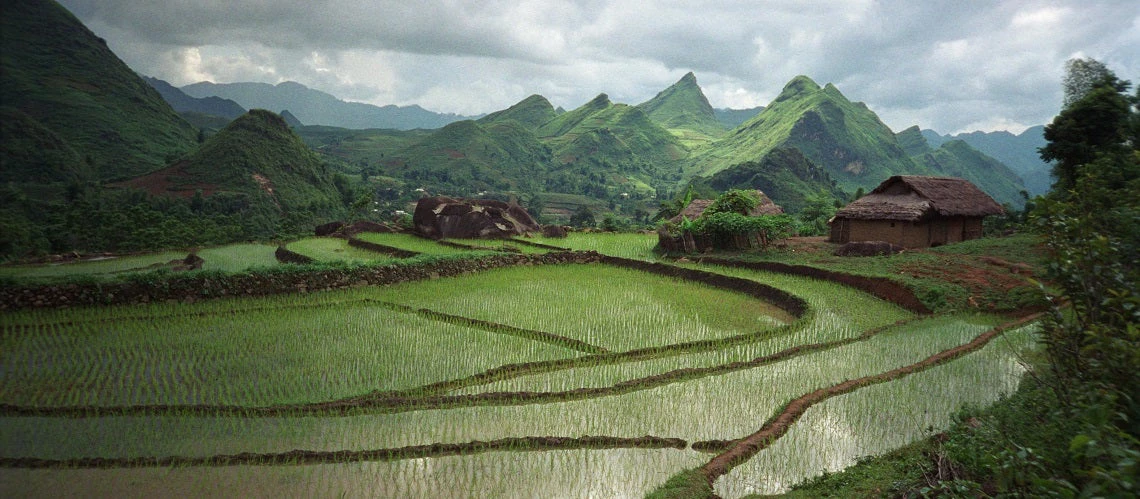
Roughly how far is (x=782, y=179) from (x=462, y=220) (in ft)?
144

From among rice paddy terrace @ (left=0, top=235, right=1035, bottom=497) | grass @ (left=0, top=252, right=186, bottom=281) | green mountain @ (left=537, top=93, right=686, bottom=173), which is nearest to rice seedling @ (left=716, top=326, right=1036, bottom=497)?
rice paddy terrace @ (left=0, top=235, right=1035, bottom=497)

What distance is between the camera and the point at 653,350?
8305mm

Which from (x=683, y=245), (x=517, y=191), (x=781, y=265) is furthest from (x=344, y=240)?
(x=517, y=191)

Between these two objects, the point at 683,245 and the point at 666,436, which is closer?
the point at 666,436

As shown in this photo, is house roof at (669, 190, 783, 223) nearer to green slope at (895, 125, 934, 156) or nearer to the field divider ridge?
the field divider ridge

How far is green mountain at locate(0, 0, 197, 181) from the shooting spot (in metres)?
24.7

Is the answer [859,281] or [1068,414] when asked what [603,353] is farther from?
[859,281]

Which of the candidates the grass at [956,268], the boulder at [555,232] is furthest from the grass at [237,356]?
the boulder at [555,232]

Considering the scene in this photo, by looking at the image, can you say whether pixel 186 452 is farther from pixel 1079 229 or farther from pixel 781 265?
pixel 781 265

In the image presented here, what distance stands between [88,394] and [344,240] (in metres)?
18.4

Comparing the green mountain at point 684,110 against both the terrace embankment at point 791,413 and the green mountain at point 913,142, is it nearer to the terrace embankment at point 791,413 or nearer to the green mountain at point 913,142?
the green mountain at point 913,142

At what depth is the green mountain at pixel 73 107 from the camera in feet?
80.9

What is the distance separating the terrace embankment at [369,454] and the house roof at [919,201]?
1537 cm

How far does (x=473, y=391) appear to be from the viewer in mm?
6773
